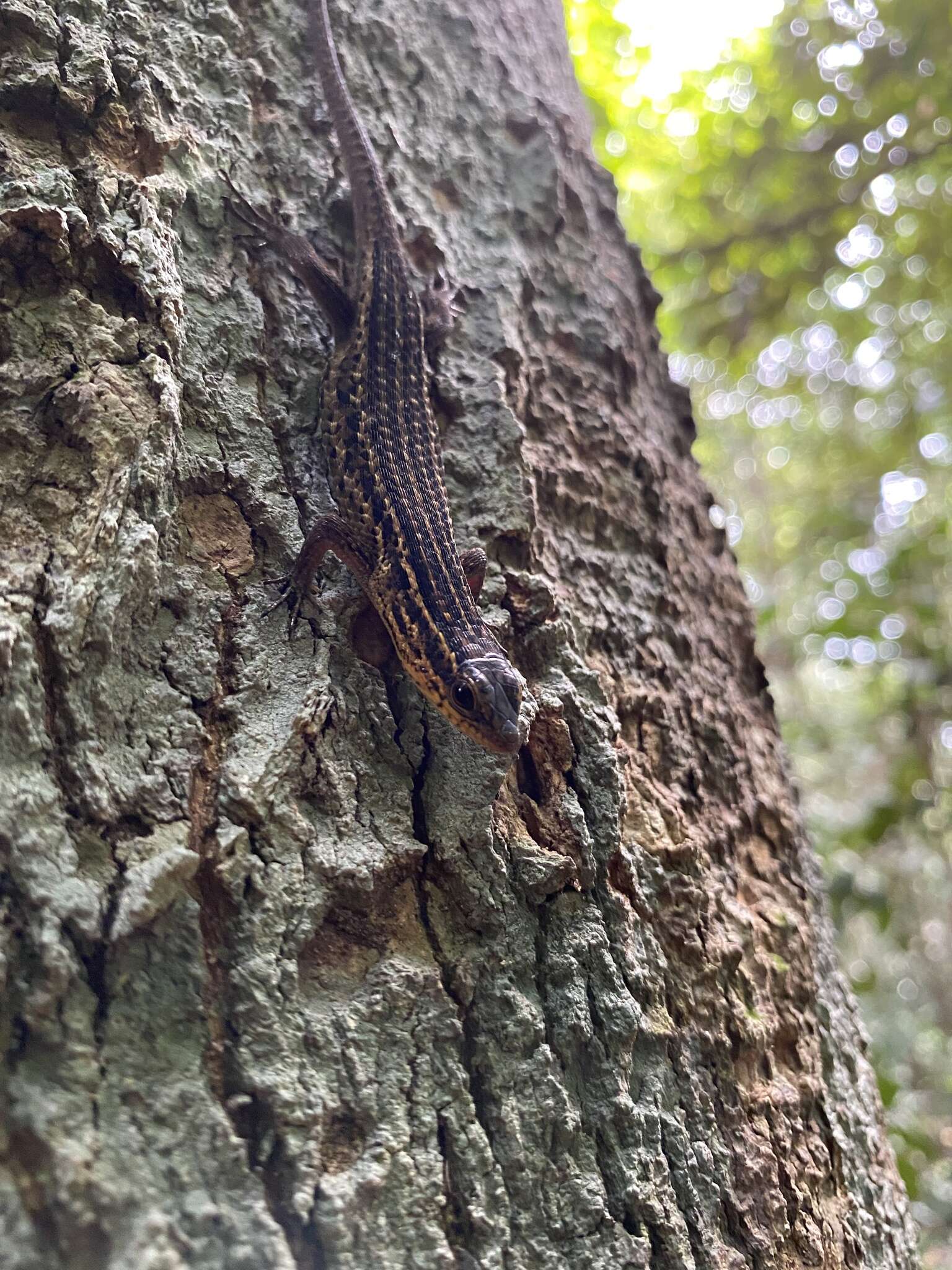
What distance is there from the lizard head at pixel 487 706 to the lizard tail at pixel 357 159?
5.03ft

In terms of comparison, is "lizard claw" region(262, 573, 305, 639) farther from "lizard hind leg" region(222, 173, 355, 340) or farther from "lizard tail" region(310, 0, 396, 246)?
"lizard tail" region(310, 0, 396, 246)

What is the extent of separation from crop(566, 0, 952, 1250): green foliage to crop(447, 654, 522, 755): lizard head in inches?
72.7

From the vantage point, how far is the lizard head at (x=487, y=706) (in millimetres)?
1932

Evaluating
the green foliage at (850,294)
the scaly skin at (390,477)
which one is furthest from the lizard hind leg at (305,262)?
the green foliage at (850,294)

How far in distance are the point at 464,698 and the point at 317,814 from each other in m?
0.43

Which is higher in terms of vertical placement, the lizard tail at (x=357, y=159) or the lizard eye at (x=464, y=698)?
the lizard tail at (x=357, y=159)

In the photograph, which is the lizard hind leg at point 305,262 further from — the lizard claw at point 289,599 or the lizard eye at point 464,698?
the lizard eye at point 464,698

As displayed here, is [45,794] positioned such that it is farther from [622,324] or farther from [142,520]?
[622,324]

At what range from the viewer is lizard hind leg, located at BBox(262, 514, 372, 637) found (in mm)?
2000

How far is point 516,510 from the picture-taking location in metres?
2.40

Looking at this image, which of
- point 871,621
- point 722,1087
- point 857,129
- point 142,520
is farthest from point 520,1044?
point 857,129

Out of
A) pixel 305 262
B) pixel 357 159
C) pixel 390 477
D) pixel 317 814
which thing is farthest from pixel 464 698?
pixel 357 159

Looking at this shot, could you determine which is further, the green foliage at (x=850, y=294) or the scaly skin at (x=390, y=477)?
the green foliage at (x=850, y=294)

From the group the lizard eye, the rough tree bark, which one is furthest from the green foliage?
the lizard eye
